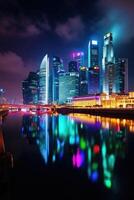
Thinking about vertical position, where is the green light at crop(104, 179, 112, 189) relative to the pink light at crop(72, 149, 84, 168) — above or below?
below

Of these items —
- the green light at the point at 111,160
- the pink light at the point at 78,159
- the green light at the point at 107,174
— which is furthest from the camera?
the pink light at the point at 78,159

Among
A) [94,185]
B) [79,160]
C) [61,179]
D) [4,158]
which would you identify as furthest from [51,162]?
[4,158]

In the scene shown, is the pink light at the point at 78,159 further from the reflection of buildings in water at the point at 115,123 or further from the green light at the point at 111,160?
the reflection of buildings in water at the point at 115,123

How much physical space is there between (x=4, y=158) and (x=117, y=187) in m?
6.91

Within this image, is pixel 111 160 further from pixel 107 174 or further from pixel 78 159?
pixel 107 174

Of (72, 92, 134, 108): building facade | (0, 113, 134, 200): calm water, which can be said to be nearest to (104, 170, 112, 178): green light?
(0, 113, 134, 200): calm water

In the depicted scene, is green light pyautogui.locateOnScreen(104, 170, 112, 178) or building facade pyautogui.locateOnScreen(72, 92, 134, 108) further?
building facade pyautogui.locateOnScreen(72, 92, 134, 108)

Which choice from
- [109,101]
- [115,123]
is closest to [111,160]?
[115,123]

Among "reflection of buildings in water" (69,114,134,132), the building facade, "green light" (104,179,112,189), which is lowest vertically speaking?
"green light" (104,179,112,189)

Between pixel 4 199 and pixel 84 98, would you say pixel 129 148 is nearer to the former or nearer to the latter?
pixel 4 199

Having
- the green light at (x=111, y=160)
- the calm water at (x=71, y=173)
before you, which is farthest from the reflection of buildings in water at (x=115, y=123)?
the green light at (x=111, y=160)

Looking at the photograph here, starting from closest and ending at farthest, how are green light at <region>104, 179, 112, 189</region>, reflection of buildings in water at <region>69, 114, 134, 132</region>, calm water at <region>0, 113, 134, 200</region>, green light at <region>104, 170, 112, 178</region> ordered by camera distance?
calm water at <region>0, 113, 134, 200</region> → green light at <region>104, 179, 112, 189</region> → green light at <region>104, 170, 112, 178</region> → reflection of buildings in water at <region>69, 114, 134, 132</region>

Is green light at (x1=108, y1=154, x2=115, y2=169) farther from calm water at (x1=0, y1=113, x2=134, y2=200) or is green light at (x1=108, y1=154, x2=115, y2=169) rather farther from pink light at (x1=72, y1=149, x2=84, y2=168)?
pink light at (x1=72, y1=149, x2=84, y2=168)

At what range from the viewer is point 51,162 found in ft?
73.9
